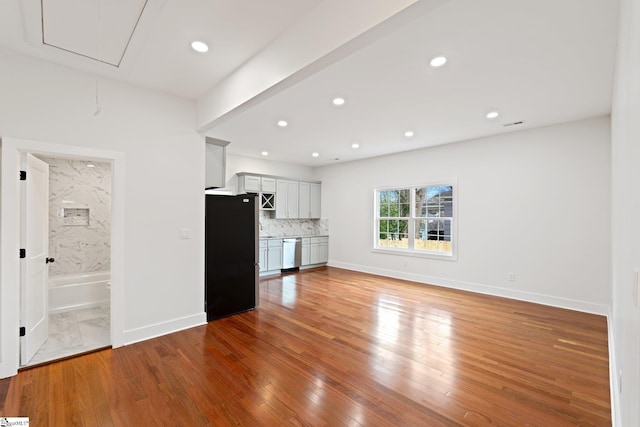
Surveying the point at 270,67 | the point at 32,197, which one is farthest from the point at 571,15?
the point at 32,197

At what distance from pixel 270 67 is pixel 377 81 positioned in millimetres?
1173

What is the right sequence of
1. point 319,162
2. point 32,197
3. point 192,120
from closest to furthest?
point 32,197
point 192,120
point 319,162

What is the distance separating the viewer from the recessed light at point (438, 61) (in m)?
2.53

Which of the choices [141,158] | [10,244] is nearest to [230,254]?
[141,158]

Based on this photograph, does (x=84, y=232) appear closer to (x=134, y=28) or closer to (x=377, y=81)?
(x=134, y=28)

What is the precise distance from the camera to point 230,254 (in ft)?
13.1

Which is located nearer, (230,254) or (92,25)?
(92,25)

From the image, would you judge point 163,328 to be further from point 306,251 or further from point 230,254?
point 306,251

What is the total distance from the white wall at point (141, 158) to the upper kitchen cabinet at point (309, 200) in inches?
158

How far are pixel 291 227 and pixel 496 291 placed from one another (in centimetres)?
483

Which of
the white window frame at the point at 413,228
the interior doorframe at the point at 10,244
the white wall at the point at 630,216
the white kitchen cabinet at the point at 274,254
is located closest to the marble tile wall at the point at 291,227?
the white kitchen cabinet at the point at 274,254

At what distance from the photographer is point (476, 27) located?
2131mm

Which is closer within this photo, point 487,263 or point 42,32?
point 42,32

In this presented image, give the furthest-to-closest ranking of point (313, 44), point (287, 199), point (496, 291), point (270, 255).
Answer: point (287, 199) → point (270, 255) → point (496, 291) → point (313, 44)
